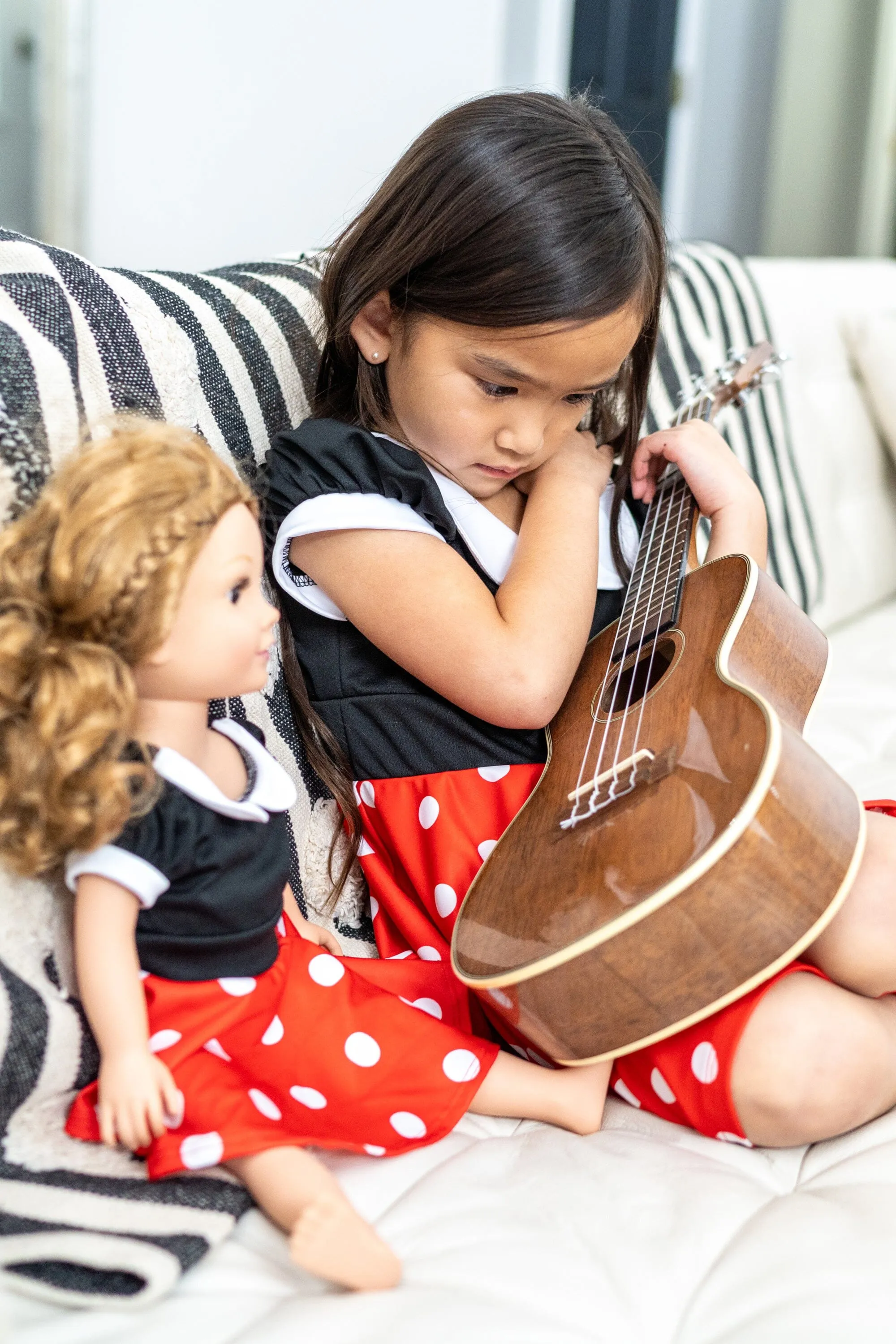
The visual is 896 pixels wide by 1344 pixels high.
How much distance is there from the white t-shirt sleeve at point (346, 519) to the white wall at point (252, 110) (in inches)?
26.4

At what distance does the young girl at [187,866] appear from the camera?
2.29ft

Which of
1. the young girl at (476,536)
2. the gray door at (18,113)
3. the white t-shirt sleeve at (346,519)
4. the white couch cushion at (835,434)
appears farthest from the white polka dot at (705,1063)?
the gray door at (18,113)

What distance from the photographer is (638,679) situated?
1021mm

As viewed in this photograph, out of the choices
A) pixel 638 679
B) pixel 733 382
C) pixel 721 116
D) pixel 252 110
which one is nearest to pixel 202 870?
pixel 638 679

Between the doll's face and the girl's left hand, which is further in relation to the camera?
the girl's left hand

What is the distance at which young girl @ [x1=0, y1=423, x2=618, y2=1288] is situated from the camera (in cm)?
70

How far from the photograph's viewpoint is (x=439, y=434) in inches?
40.5

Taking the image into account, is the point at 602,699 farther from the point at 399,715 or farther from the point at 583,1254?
the point at 583,1254

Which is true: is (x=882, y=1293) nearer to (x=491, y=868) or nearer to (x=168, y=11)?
(x=491, y=868)

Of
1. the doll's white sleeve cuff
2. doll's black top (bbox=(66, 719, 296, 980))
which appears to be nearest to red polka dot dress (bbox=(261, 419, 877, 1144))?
doll's black top (bbox=(66, 719, 296, 980))

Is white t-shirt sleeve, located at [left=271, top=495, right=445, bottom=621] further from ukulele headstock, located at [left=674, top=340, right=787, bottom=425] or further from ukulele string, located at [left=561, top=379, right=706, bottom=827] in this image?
ukulele headstock, located at [left=674, top=340, right=787, bottom=425]

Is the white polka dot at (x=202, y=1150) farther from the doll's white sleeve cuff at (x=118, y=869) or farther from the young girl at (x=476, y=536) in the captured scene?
the young girl at (x=476, y=536)

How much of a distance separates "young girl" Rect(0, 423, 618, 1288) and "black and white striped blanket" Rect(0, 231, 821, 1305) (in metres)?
0.03

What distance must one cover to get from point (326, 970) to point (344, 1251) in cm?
22
